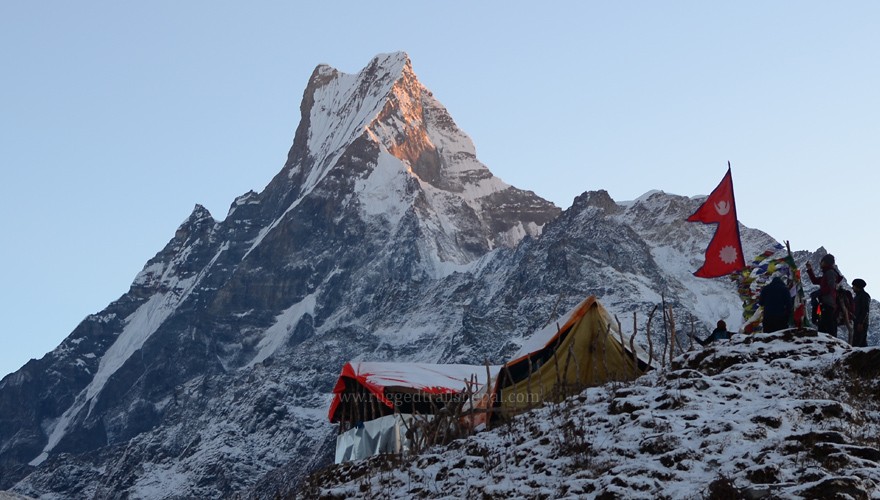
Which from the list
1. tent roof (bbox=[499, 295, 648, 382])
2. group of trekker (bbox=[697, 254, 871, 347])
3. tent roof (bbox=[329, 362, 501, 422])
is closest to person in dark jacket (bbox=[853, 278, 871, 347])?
group of trekker (bbox=[697, 254, 871, 347])

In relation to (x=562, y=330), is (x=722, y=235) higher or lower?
higher

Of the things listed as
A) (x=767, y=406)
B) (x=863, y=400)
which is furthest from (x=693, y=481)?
(x=863, y=400)

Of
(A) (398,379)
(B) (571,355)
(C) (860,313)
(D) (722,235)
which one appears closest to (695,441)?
(C) (860,313)

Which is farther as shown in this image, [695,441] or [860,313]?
[860,313]

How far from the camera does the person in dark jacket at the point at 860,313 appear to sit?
2242 cm

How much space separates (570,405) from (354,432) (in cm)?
1439

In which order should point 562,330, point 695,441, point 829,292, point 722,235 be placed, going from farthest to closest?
point 562,330
point 722,235
point 829,292
point 695,441

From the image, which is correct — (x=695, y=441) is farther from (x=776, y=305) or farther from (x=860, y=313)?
(x=860, y=313)

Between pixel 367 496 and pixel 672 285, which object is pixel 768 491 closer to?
pixel 367 496

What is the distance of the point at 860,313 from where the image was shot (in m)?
22.6

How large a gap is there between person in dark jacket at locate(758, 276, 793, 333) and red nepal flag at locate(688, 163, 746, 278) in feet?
8.47

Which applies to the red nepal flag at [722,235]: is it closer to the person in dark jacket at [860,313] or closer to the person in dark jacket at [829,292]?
the person in dark jacket at [829,292]

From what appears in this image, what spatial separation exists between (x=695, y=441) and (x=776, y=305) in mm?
6449

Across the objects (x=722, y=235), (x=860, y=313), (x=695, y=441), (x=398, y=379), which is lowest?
(x=695, y=441)
